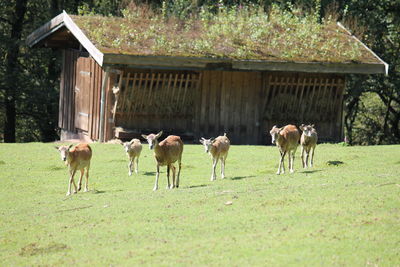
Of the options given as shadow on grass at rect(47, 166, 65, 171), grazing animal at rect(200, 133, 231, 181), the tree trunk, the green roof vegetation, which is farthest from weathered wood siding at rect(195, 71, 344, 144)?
the tree trunk

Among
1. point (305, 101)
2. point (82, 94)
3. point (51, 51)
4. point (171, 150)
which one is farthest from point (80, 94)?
point (171, 150)

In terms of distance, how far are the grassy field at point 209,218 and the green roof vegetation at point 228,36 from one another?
7.12 m

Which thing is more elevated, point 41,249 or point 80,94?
point 80,94

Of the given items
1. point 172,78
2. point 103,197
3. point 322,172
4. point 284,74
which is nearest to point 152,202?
point 103,197

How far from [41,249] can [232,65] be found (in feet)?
49.5

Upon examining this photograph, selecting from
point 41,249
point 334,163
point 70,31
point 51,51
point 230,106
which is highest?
point 70,31

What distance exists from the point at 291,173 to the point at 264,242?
6.97m

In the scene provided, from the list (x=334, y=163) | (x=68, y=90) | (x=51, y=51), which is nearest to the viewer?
(x=334, y=163)

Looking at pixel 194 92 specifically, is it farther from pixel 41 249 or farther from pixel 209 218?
pixel 41 249

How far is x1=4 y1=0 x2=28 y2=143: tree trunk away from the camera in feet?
112

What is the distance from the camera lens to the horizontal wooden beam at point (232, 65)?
2523 centimetres

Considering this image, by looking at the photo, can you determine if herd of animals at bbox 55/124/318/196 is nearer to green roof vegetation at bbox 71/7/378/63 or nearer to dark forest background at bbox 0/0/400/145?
green roof vegetation at bbox 71/7/378/63

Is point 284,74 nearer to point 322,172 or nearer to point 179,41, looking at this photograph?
point 179,41

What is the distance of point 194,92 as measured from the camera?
90.7ft
